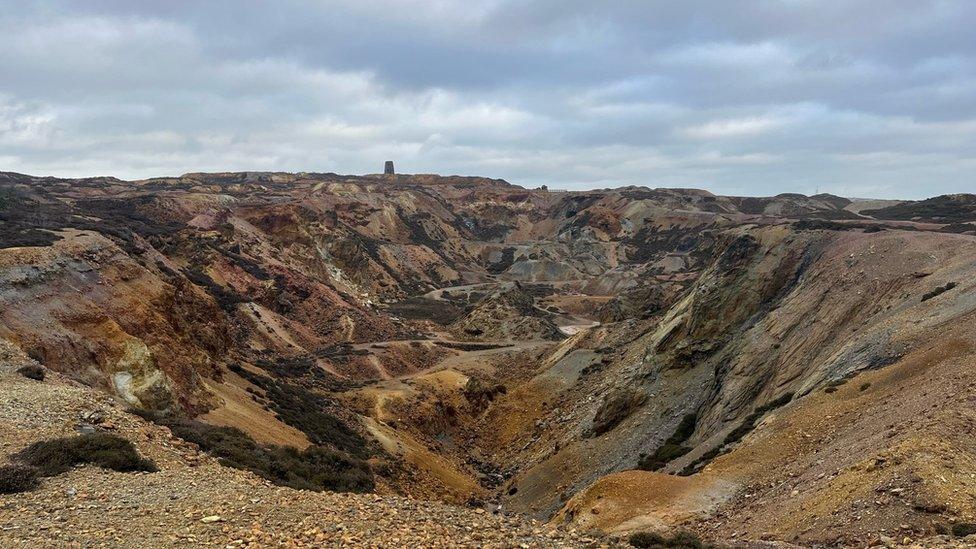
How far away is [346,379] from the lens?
A: 5097 centimetres

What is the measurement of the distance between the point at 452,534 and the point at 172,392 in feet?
64.5

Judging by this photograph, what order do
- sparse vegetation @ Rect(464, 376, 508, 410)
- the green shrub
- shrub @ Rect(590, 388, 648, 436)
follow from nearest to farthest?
the green shrub
shrub @ Rect(590, 388, 648, 436)
sparse vegetation @ Rect(464, 376, 508, 410)

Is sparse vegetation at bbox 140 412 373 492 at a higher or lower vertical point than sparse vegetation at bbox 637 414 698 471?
higher

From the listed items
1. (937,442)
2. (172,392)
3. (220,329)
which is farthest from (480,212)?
(937,442)

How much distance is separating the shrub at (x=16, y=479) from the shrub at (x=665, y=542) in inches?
479

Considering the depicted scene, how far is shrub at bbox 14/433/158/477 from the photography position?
1235 centimetres

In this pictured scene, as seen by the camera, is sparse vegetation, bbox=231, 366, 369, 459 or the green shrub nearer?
the green shrub

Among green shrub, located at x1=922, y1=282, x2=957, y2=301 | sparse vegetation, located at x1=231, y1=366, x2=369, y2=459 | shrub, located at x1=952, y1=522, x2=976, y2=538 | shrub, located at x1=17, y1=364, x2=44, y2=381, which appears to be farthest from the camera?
sparse vegetation, located at x1=231, y1=366, x2=369, y2=459

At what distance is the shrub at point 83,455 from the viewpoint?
12352mm

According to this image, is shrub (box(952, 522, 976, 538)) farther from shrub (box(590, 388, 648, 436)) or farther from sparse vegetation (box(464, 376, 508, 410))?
sparse vegetation (box(464, 376, 508, 410))

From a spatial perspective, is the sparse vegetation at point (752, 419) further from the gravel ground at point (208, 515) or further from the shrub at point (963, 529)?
the gravel ground at point (208, 515)

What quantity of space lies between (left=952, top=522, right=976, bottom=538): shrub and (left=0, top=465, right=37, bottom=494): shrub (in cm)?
1759

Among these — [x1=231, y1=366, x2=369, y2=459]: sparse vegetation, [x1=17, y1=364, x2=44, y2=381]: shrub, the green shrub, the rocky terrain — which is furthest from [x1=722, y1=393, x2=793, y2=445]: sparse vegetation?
[x1=17, y1=364, x2=44, y2=381]: shrub

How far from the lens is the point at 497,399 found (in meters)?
49.1
